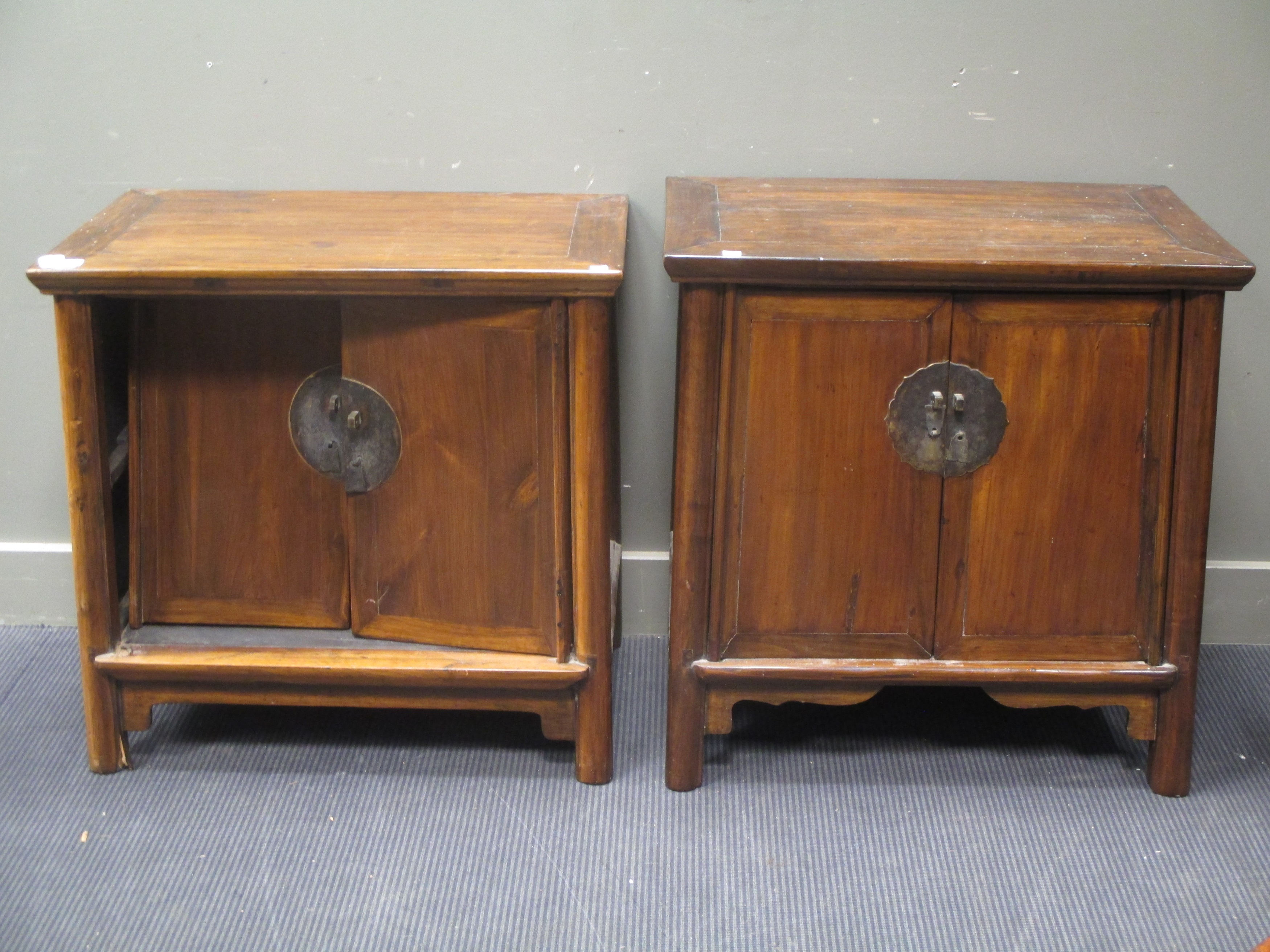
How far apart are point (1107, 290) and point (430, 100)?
109cm

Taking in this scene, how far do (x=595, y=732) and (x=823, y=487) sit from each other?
504mm

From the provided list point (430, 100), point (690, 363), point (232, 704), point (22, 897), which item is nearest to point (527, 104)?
point (430, 100)

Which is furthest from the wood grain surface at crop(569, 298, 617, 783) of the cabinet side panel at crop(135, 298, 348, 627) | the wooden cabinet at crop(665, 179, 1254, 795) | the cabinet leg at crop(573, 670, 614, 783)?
the cabinet side panel at crop(135, 298, 348, 627)

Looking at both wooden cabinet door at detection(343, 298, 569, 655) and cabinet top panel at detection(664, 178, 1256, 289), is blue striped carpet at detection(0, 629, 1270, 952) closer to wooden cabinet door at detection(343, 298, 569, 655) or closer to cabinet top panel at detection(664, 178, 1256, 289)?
wooden cabinet door at detection(343, 298, 569, 655)

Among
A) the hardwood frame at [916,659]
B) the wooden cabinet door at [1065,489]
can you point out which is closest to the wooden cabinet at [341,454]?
the hardwood frame at [916,659]

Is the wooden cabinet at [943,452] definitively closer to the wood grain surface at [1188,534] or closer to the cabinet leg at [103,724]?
the wood grain surface at [1188,534]

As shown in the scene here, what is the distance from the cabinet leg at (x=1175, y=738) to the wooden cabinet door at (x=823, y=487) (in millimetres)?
364

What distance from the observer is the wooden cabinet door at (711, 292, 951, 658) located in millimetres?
1745

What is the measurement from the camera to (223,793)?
1.94 meters

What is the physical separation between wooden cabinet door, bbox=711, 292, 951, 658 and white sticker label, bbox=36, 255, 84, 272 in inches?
34.9

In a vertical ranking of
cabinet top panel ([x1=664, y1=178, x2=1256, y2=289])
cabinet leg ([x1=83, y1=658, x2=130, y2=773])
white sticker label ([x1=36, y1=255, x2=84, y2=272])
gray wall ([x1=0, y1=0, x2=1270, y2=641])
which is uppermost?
gray wall ([x1=0, y1=0, x2=1270, y2=641])

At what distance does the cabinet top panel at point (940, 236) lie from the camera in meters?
1.68

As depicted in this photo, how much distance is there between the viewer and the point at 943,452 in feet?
5.90

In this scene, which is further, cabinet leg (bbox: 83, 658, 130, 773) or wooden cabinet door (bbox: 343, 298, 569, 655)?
cabinet leg (bbox: 83, 658, 130, 773)
